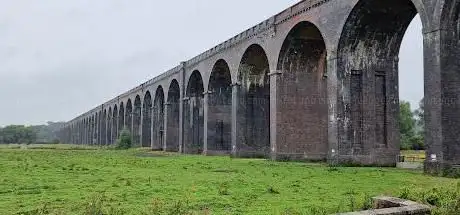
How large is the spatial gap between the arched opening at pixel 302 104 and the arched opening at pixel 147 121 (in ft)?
102

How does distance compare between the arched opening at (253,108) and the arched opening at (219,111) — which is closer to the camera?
the arched opening at (253,108)

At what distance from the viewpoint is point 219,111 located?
122ft

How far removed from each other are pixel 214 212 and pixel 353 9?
14809mm

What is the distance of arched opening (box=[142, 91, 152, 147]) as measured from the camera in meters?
55.4

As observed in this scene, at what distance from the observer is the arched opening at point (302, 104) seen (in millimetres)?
26125

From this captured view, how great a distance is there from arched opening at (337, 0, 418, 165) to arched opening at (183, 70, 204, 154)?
67.5 ft

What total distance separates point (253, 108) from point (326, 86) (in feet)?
22.6

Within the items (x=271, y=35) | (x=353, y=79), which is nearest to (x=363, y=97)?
(x=353, y=79)

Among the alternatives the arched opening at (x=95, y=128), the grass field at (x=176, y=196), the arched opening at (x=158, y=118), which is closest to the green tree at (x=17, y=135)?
the arched opening at (x=95, y=128)

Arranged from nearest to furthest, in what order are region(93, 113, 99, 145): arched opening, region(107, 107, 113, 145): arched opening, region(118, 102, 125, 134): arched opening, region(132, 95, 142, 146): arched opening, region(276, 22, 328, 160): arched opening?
region(276, 22, 328, 160): arched opening < region(132, 95, 142, 146): arched opening < region(118, 102, 125, 134): arched opening < region(107, 107, 113, 145): arched opening < region(93, 113, 99, 145): arched opening

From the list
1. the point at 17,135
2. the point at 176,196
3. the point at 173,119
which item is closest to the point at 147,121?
the point at 173,119

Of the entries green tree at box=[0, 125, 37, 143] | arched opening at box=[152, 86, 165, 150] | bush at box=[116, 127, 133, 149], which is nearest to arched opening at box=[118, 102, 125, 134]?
bush at box=[116, 127, 133, 149]

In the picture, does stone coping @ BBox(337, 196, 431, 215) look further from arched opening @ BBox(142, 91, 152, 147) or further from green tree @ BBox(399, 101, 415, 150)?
green tree @ BBox(399, 101, 415, 150)

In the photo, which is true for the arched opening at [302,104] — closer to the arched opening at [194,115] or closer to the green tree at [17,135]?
the arched opening at [194,115]
